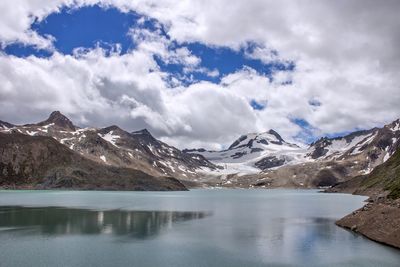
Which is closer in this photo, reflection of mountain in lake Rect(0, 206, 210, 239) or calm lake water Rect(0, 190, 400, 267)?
calm lake water Rect(0, 190, 400, 267)

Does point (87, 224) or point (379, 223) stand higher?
point (379, 223)

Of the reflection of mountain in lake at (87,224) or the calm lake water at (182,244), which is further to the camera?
the reflection of mountain in lake at (87,224)

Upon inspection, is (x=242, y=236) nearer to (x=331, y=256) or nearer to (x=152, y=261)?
(x=331, y=256)

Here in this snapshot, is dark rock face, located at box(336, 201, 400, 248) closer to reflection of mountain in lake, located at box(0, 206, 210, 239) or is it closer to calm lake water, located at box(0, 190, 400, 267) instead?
calm lake water, located at box(0, 190, 400, 267)

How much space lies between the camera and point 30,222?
87.8 m

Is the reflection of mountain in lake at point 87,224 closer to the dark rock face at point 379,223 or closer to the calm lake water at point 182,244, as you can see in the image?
the calm lake water at point 182,244

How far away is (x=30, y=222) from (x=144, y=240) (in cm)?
3508

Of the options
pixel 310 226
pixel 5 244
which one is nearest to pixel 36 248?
pixel 5 244

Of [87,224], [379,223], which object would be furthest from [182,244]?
[379,223]

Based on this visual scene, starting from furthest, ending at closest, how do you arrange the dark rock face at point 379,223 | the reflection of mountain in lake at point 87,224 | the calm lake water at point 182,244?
the reflection of mountain in lake at point 87,224
the dark rock face at point 379,223
the calm lake water at point 182,244

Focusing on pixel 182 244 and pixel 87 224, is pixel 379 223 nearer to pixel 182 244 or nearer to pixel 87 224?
pixel 182 244

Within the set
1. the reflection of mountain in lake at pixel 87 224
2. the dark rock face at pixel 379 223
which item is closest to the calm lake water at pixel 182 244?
the reflection of mountain in lake at pixel 87 224

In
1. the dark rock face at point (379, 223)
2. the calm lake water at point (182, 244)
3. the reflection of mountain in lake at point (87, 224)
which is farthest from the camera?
the reflection of mountain in lake at point (87, 224)

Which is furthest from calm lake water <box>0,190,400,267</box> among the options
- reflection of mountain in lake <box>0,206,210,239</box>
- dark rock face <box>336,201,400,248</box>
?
dark rock face <box>336,201,400,248</box>
